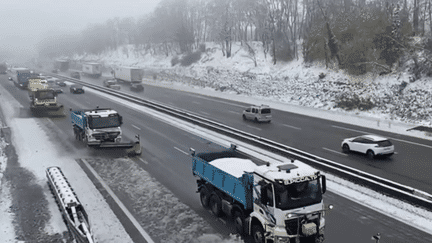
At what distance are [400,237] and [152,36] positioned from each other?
398 feet

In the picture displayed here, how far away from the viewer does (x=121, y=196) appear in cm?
1655

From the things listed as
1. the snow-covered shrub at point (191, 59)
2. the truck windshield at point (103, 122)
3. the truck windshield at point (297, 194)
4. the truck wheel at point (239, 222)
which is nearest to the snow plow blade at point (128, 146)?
the truck windshield at point (103, 122)

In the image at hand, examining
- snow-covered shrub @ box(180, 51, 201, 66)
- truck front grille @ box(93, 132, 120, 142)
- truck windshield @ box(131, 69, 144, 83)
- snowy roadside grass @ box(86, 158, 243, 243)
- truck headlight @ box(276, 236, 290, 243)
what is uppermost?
snow-covered shrub @ box(180, 51, 201, 66)

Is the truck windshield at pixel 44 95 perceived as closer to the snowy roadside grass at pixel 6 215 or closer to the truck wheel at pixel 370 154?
the snowy roadside grass at pixel 6 215

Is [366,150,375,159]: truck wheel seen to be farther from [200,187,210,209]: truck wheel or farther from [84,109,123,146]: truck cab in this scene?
[84,109,123,146]: truck cab

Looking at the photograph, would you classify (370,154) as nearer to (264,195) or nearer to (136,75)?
(264,195)

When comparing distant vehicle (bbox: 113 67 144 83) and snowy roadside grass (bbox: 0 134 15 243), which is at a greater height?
distant vehicle (bbox: 113 67 144 83)

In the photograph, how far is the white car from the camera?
22.1 m

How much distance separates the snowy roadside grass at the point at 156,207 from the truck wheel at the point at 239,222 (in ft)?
0.96

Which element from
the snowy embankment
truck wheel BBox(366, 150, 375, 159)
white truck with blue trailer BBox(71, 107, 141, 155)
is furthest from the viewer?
white truck with blue trailer BBox(71, 107, 141, 155)

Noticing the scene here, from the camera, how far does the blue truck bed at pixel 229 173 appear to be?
456 inches

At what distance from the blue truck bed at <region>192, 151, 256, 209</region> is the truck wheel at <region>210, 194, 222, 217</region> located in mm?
620

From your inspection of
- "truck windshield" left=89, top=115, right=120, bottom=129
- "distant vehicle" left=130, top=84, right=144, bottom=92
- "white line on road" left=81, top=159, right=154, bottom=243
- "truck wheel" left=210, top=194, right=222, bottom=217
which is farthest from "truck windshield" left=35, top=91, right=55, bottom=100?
"truck wheel" left=210, top=194, right=222, bottom=217

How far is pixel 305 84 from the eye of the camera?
47938 millimetres
